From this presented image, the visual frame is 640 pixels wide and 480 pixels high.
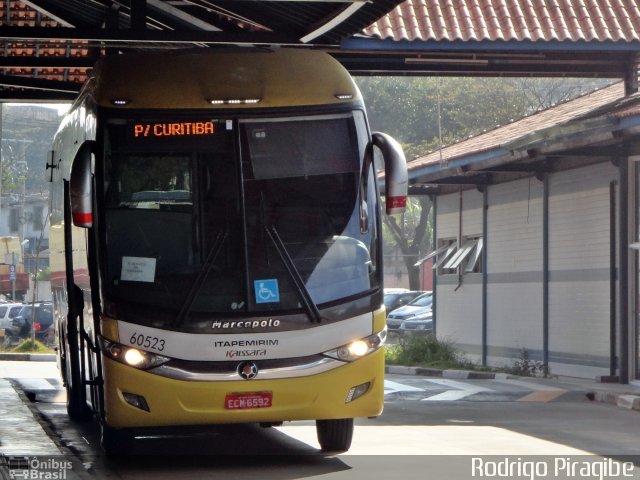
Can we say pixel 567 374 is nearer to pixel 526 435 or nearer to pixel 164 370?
pixel 526 435

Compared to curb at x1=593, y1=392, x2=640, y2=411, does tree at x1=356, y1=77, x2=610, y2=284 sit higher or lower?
higher

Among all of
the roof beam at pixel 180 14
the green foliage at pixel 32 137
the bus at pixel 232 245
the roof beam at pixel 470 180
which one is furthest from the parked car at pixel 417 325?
the green foliage at pixel 32 137

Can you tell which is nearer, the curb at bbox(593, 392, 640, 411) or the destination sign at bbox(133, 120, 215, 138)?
the destination sign at bbox(133, 120, 215, 138)

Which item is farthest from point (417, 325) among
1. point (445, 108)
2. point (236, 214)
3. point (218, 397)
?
point (218, 397)

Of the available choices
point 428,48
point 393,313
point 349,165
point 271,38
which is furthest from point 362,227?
point 393,313

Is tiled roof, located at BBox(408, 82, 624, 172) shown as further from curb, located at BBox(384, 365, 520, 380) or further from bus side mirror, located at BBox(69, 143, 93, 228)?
bus side mirror, located at BBox(69, 143, 93, 228)

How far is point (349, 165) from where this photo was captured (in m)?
10.9

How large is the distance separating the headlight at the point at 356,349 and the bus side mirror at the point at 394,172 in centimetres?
117

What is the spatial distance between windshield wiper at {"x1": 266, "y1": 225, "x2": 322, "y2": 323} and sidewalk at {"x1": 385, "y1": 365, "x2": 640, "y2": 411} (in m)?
7.56

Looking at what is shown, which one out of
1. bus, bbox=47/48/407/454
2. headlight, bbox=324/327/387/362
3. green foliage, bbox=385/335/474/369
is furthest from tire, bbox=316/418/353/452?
green foliage, bbox=385/335/474/369

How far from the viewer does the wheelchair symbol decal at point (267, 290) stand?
Answer: 10.4 metres

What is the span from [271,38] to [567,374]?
9127mm

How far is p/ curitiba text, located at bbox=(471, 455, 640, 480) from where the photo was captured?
398 inches

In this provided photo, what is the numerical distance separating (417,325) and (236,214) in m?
28.8
